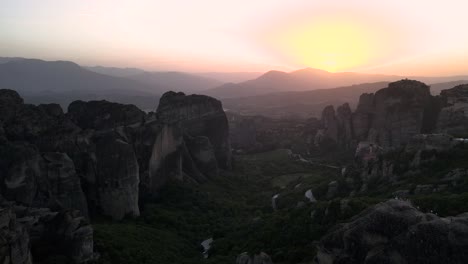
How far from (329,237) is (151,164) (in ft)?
129

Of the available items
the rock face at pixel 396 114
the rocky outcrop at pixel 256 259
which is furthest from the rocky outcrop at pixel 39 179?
the rock face at pixel 396 114

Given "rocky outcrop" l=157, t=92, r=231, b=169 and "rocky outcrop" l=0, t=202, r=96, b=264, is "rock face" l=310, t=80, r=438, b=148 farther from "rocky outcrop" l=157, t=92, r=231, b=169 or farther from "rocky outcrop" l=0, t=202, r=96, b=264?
"rocky outcrop" l=0, t=202, r=96, b=264

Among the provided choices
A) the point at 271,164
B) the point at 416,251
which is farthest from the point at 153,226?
the point at 271,164

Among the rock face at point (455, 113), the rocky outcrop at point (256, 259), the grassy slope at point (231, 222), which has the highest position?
the rock face at point (455, 113)

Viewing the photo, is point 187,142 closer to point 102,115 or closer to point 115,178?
point 102,115

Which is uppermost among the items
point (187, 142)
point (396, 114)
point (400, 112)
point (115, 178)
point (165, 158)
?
point (400, 112)

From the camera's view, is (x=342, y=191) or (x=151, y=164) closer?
(x=342, y=191)

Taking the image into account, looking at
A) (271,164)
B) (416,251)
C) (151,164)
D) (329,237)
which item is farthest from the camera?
(271,164)

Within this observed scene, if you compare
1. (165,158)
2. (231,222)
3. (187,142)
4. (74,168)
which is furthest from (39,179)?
(187,142)

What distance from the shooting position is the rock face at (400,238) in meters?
12.5

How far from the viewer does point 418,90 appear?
220ft

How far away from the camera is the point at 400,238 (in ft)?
43.2

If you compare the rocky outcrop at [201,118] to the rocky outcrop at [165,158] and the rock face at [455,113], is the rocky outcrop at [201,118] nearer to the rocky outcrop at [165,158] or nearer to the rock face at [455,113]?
the rocky outcrop at [165,158]

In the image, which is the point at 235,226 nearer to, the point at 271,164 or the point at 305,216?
the point at 305,216
